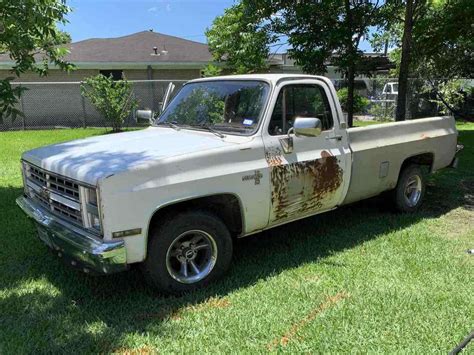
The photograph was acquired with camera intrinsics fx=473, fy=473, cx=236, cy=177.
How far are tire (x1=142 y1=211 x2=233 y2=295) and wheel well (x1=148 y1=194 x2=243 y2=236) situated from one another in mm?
72

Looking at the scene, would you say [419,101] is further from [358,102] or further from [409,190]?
[409,190]

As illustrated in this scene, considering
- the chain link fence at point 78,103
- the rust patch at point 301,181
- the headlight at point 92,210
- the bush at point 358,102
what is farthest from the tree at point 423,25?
the headlight at point 92,210

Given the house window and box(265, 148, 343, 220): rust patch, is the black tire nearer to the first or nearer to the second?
box(265, 148, 343, 220): rust patch

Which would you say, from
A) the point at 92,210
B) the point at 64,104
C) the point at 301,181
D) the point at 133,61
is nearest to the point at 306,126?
the point at 301,181

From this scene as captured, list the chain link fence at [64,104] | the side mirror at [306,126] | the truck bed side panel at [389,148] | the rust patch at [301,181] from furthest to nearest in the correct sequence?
the chain link fence at [64,104] < the truck bed side panel at [389,148] < the rust patch at [301,181] < the side mirror at [306,126]

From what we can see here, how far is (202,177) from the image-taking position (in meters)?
3.88

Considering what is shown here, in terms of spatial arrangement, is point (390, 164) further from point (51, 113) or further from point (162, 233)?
point (51, 113)

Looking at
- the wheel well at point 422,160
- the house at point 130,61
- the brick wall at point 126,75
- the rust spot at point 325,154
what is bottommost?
the wheel well at point 422,160

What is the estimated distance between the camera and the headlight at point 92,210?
3484 mm

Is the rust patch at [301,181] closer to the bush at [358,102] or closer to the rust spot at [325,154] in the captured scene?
the rust spot at [325,154]

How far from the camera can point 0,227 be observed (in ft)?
19.1

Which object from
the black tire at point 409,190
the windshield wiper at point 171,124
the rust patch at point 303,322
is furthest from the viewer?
the black tire at point 409,190

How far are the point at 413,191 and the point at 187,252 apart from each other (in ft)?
A: 12.4

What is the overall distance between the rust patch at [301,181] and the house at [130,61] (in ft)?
51.4
